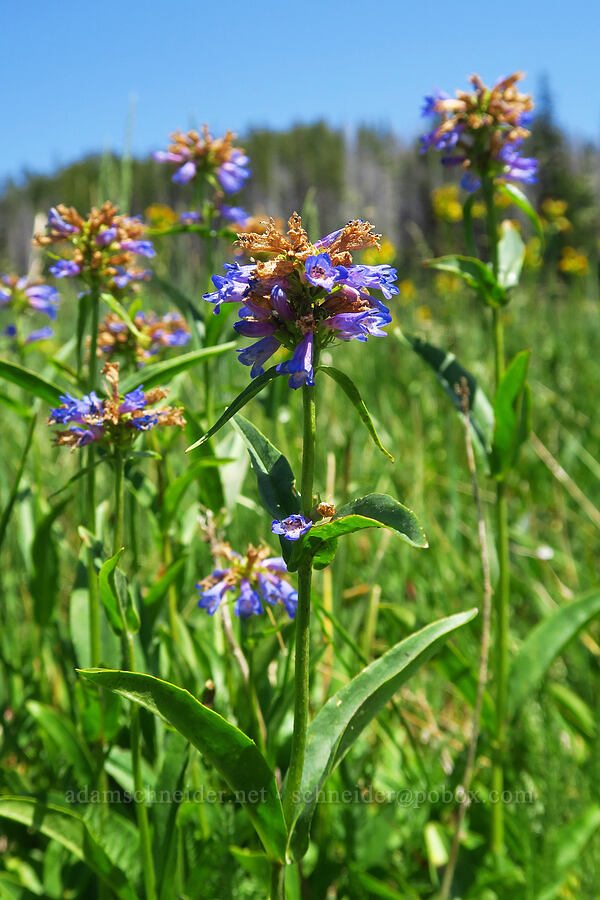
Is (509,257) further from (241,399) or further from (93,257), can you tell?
(241,399)

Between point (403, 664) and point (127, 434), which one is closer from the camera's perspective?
point (403, 664)

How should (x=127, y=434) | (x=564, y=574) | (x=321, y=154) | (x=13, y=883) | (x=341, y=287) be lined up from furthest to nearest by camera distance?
(x=321, y=154)
(x=564, y=574)
(x=13, y=883)
(x=127, y=434)
(x=341, y=287)

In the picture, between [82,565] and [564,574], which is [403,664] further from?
[564,574]

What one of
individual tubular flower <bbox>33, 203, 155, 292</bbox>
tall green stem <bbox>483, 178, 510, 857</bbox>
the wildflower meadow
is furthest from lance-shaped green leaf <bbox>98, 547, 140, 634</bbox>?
tall green stem <bbox>483, 178, 510, 857</bbox>

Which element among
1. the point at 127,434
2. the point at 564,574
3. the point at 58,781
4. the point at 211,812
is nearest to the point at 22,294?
the point at 127,434

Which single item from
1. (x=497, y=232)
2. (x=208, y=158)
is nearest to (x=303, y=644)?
(x=497, y=232)

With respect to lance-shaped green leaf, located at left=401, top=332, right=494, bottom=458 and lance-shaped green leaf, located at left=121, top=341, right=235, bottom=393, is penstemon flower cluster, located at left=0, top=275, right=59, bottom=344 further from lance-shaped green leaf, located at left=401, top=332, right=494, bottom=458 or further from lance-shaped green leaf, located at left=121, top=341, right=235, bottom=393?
lance-shaped green leaf, located at left=401, top=332, right=494, bottom=458
